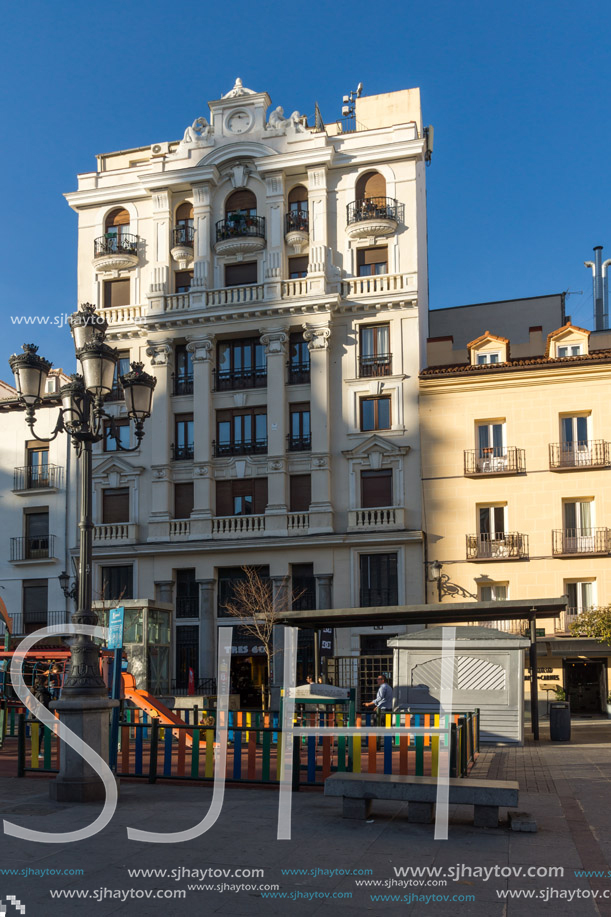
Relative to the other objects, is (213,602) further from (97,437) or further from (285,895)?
(285,895)

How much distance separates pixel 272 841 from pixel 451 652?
1352cm

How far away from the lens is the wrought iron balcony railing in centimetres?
3531

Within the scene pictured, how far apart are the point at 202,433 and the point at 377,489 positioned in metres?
7.60

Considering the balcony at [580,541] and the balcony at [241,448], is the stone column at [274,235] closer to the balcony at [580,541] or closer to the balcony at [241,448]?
the balcony at [241,448]

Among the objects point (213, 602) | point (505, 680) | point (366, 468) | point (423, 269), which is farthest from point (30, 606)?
point (505, 680)

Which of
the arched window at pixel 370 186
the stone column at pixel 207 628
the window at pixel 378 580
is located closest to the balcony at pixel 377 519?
the window at pixel 378 580

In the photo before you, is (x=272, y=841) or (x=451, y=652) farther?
(x=451, y=652)

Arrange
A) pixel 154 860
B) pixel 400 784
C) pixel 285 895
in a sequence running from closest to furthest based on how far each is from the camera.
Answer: pixel 285 895, pixel 154 860, pixel 400 784

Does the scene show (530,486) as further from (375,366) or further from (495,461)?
(375,366)

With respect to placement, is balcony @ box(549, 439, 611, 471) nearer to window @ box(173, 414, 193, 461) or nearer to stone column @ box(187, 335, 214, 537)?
stone column @ box(187, 335, 214, 537)

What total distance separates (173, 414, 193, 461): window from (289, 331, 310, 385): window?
15.6 ft

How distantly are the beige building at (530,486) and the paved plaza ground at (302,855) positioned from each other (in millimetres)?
22842

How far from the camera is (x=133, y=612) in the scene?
1018 inches

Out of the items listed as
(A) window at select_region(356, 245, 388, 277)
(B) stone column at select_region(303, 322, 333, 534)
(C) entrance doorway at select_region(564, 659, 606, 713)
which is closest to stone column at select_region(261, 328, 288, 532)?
(B) stone column at select_region(303, 322, 333, 534)
